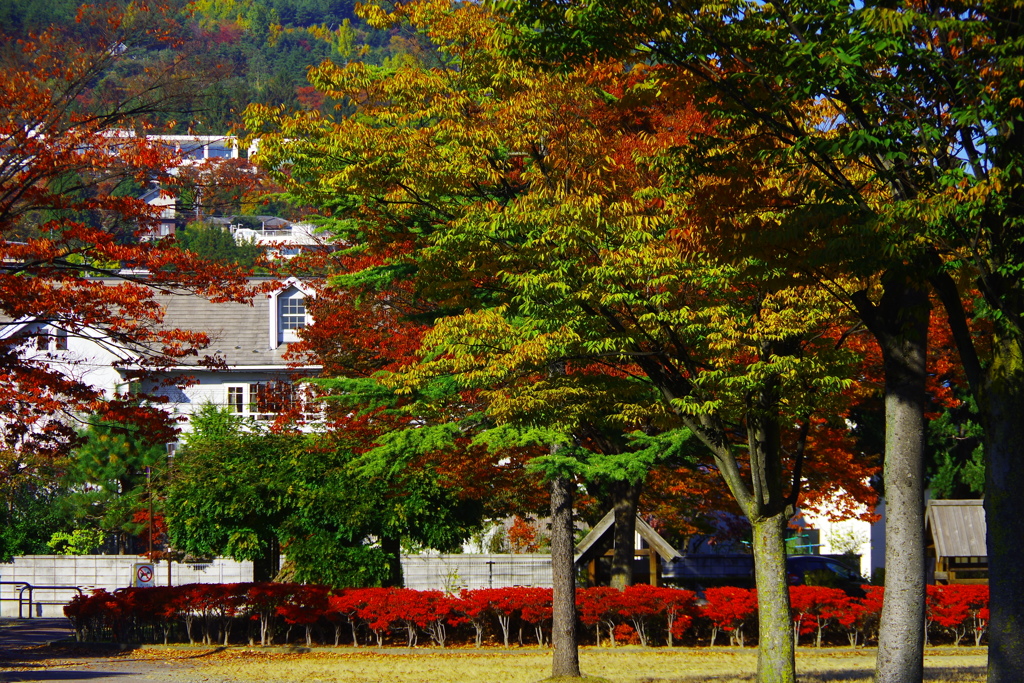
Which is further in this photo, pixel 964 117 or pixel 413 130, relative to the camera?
pixel 413 130

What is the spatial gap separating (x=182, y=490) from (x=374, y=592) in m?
5.40

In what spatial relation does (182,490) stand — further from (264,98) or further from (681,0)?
(264,98)

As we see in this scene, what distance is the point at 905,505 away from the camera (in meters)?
10.7

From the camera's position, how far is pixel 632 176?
549 inches

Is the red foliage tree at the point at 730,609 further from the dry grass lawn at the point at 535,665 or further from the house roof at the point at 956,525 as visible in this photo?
the house roof at the point at 956,525

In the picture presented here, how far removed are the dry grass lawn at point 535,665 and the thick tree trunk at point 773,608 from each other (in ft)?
10.7

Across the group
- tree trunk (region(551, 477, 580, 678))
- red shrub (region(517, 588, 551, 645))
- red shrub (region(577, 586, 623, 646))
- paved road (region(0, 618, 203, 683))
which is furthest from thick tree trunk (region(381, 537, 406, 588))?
tree trunk (region(551, 477, 580, 678))

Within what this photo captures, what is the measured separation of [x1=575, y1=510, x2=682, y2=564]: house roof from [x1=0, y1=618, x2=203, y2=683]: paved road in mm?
8665

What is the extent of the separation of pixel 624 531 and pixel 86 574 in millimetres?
17968

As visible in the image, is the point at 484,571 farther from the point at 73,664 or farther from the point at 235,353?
the point at 235,353

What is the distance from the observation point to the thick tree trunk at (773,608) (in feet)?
43.3

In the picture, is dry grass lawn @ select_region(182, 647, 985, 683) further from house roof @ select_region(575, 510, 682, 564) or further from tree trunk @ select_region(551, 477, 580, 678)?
house roof @ select_region(575, 510, 682, 564)

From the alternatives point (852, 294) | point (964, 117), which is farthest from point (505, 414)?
point (964, 117)

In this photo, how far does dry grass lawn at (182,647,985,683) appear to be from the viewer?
1677cm
